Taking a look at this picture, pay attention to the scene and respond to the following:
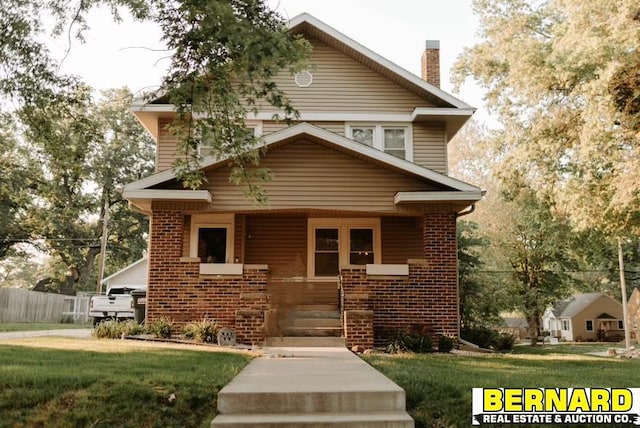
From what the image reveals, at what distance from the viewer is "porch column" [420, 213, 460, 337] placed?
12312 mm

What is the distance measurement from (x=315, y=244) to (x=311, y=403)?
9.57 metres

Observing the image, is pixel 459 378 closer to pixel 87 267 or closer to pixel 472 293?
pixel 472 293

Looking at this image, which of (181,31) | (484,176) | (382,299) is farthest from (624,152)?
(484,176)

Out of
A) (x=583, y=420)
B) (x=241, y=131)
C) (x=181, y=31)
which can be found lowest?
(x=583, y=420)

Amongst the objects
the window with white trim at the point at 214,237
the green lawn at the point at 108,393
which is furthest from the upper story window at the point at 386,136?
the green lawn at the point at 108,393

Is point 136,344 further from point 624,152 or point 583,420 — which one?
point 624,152

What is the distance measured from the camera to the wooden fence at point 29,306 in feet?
82.2

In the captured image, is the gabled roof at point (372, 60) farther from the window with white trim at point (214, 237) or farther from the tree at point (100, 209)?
the tree at point (100, 209)

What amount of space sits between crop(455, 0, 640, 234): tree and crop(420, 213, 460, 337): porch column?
4907 millimetres

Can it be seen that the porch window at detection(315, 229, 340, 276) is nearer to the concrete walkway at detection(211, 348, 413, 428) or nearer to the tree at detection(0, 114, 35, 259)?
the concrete walkway at detection(211, 348, 413, 428)

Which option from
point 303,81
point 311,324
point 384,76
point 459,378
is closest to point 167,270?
point 311,324

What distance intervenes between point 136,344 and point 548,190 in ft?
43.7

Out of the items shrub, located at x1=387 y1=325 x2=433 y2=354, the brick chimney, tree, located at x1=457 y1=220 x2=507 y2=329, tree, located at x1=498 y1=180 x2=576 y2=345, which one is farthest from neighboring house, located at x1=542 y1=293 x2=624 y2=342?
shrub, located at x1=387 y1=325 x2=433 y2=354

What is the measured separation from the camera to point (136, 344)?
1073cm
